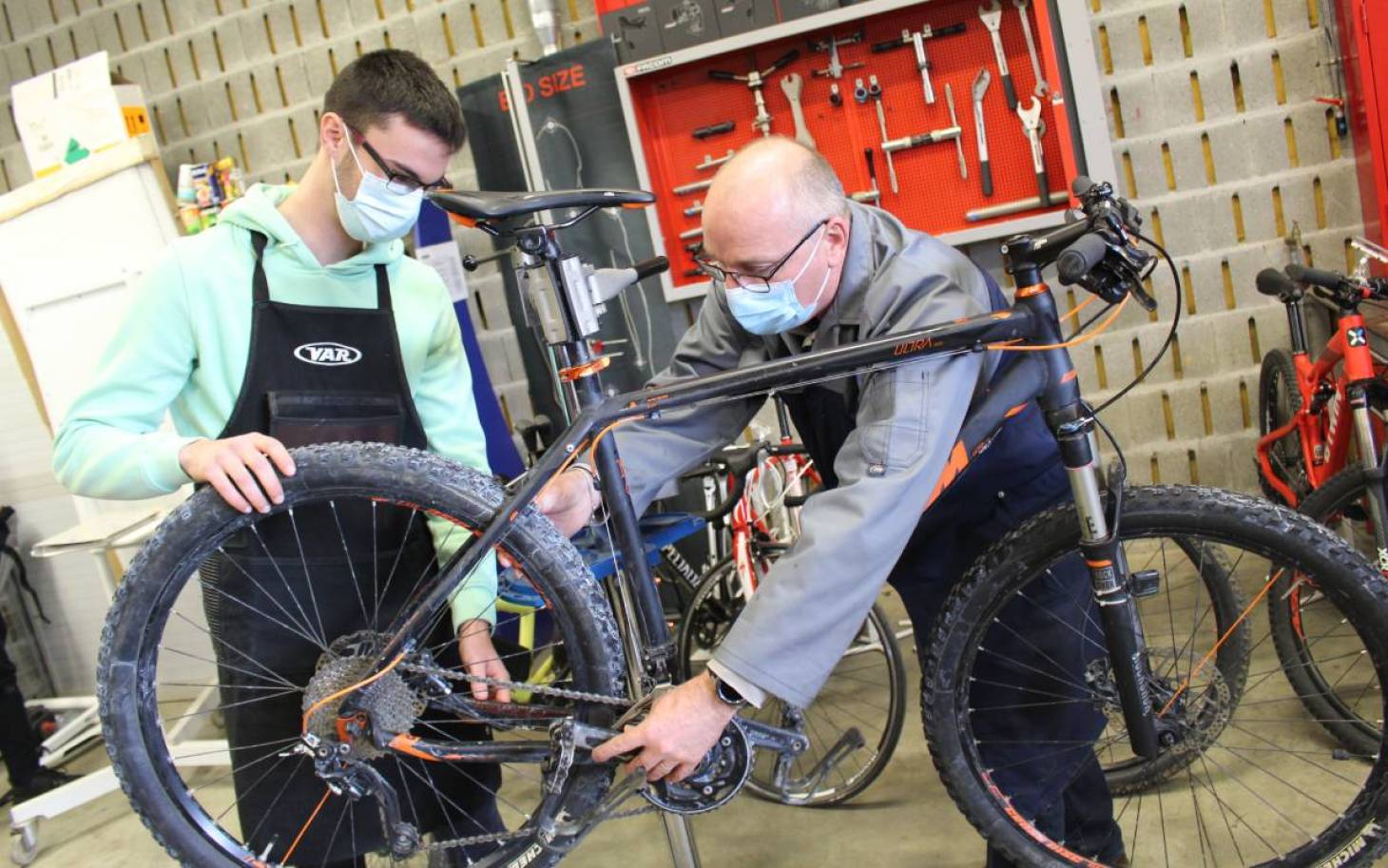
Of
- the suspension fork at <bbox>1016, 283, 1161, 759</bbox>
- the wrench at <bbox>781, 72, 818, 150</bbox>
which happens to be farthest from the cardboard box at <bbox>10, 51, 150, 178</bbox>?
the suspension fork at <bbox>1016, 283, 1161, 759</bbox>

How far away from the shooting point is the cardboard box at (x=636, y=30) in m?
3.15

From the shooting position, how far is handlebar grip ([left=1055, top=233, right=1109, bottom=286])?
1.32 metres

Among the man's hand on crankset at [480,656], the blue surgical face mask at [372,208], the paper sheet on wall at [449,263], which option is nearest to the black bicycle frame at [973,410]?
the man's hand on crankset at [480,656]

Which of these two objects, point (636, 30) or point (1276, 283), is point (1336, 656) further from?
point (636, 30)

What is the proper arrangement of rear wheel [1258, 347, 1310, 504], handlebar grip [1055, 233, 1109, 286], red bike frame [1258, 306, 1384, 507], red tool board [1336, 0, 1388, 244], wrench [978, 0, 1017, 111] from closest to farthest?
handlebar grip [1055, 233, 1109, 286], red bike frame [1258, 306, 1384, 507], red tool board [1336, 0, 1388, 244], rear wheel [1258, 347, 1310, 504], wrench [978, 0, 1017, 111]

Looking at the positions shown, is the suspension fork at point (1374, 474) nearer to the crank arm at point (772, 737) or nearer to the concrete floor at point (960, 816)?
the concrete floor at point (960, 816)

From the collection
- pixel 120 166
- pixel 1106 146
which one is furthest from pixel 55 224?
pixel 1106 146

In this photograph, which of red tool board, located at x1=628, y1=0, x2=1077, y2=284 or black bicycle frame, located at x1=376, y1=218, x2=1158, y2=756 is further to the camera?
red tool board, located at x1=628, y1=0, x2=1077, y2=284

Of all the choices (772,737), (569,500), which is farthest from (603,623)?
(772,737)

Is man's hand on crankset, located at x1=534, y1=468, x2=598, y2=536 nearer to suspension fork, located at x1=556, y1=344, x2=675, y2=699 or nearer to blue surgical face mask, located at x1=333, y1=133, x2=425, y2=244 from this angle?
suspension fork, located at x1=556, y1=344, x2=675, y2=699

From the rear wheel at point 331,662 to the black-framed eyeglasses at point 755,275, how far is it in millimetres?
467

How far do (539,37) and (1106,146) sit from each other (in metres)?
1.83

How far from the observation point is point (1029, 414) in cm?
169

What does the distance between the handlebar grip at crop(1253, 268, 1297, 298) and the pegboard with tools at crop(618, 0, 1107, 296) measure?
63 centimetres
